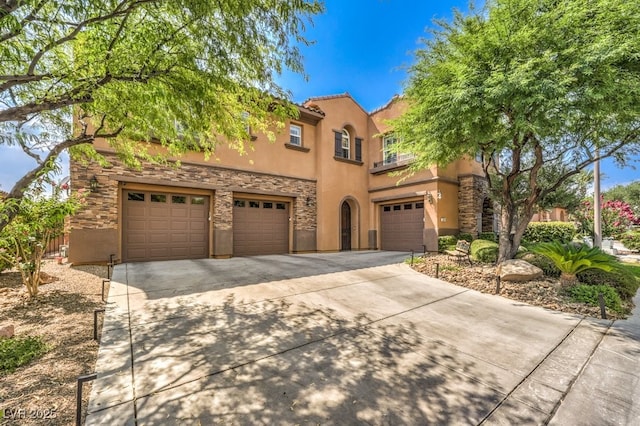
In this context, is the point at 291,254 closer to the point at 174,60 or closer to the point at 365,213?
the point at 365,213

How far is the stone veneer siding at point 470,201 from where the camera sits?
1249 cm

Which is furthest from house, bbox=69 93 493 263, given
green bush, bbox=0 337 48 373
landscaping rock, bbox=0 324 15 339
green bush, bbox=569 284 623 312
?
green bush, bbox=569 284 623 312

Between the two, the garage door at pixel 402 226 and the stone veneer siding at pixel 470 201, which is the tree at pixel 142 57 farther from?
the stone veneer siding at pixel 470 201

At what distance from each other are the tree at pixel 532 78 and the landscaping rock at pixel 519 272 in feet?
10.8

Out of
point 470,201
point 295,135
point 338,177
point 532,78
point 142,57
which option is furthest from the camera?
point 338,177

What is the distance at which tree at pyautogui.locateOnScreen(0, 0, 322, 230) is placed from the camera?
3262 mm

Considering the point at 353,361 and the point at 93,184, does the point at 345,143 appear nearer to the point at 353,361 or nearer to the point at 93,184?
the point at 93,184

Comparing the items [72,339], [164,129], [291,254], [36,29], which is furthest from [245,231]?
[36,29]

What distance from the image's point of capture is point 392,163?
1404 cm

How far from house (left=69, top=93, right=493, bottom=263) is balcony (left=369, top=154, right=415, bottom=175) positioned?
0.07 meters

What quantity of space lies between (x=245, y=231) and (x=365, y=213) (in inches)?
274

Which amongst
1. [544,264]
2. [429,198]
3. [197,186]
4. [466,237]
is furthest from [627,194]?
[197,186]

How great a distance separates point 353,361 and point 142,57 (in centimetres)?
492

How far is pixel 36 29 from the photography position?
320 cm
